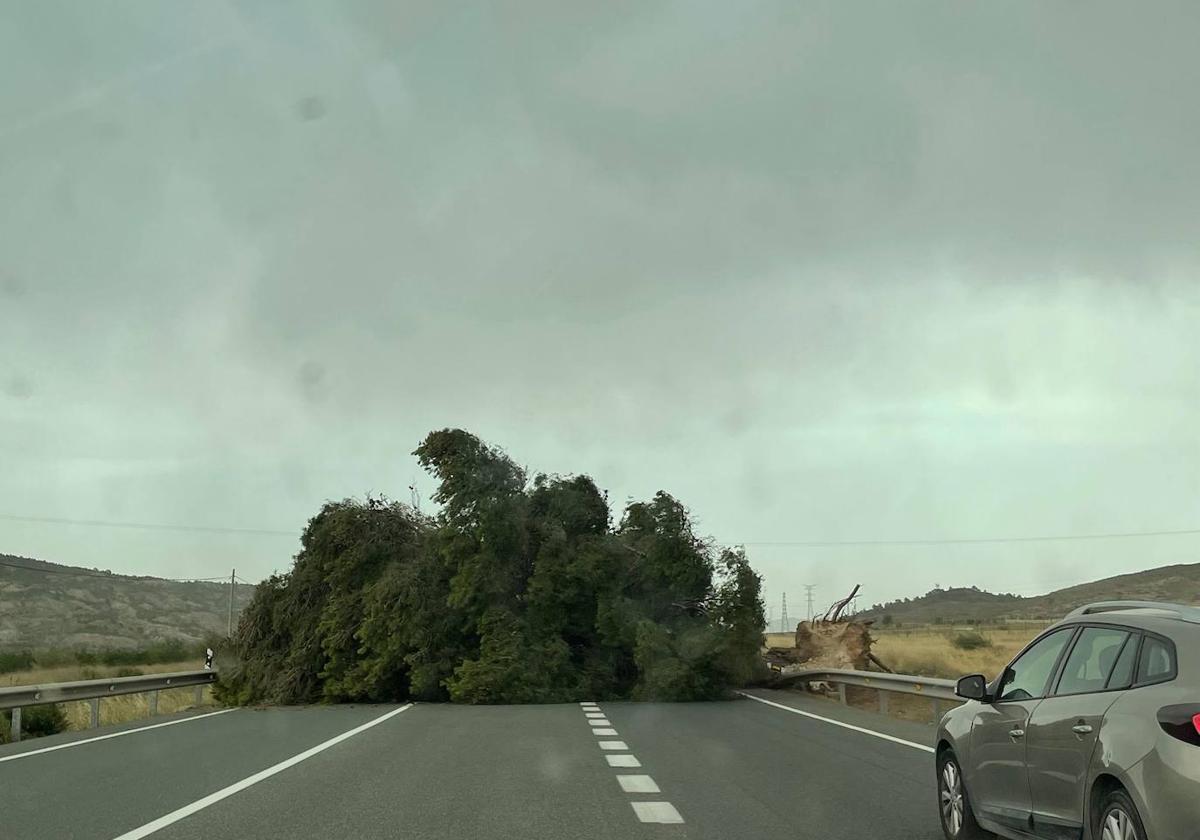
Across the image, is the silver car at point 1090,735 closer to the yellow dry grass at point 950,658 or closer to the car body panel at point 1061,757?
the car body panel at point 1061,757

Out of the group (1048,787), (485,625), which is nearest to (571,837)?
(1048,787)

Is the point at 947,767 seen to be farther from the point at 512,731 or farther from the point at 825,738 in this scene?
the point at 512,731

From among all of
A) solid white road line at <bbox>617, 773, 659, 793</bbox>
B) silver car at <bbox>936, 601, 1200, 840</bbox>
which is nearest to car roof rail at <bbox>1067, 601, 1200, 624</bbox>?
silver car at <bbox>936, 601, 1200, 840</bbox>

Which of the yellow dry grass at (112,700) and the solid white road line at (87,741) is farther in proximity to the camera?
the yellow dry grass at (112,700)

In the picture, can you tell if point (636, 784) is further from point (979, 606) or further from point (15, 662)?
point (979, 606)

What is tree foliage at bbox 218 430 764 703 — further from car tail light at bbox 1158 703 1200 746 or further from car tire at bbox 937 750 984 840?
car tail light at bbox 1158 703 1200 746

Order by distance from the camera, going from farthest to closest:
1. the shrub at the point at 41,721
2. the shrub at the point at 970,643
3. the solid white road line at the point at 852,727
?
1. the shrub at the point at 970,643
2. the shrub at the point at 41,721
3. the solid white road line at the point at 852,727

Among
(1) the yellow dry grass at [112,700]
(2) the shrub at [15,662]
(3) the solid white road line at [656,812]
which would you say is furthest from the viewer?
(2) the shrub at [15,662]

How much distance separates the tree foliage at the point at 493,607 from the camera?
29.2 meters

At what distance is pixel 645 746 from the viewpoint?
16.1 meters

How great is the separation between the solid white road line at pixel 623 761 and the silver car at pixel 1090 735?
5.62 meters

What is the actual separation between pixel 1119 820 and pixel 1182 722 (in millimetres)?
740

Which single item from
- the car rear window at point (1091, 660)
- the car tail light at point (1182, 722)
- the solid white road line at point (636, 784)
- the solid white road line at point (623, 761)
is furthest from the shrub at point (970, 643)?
the car tail light at point (1182, 722)

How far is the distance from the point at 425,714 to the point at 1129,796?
19762 mm
